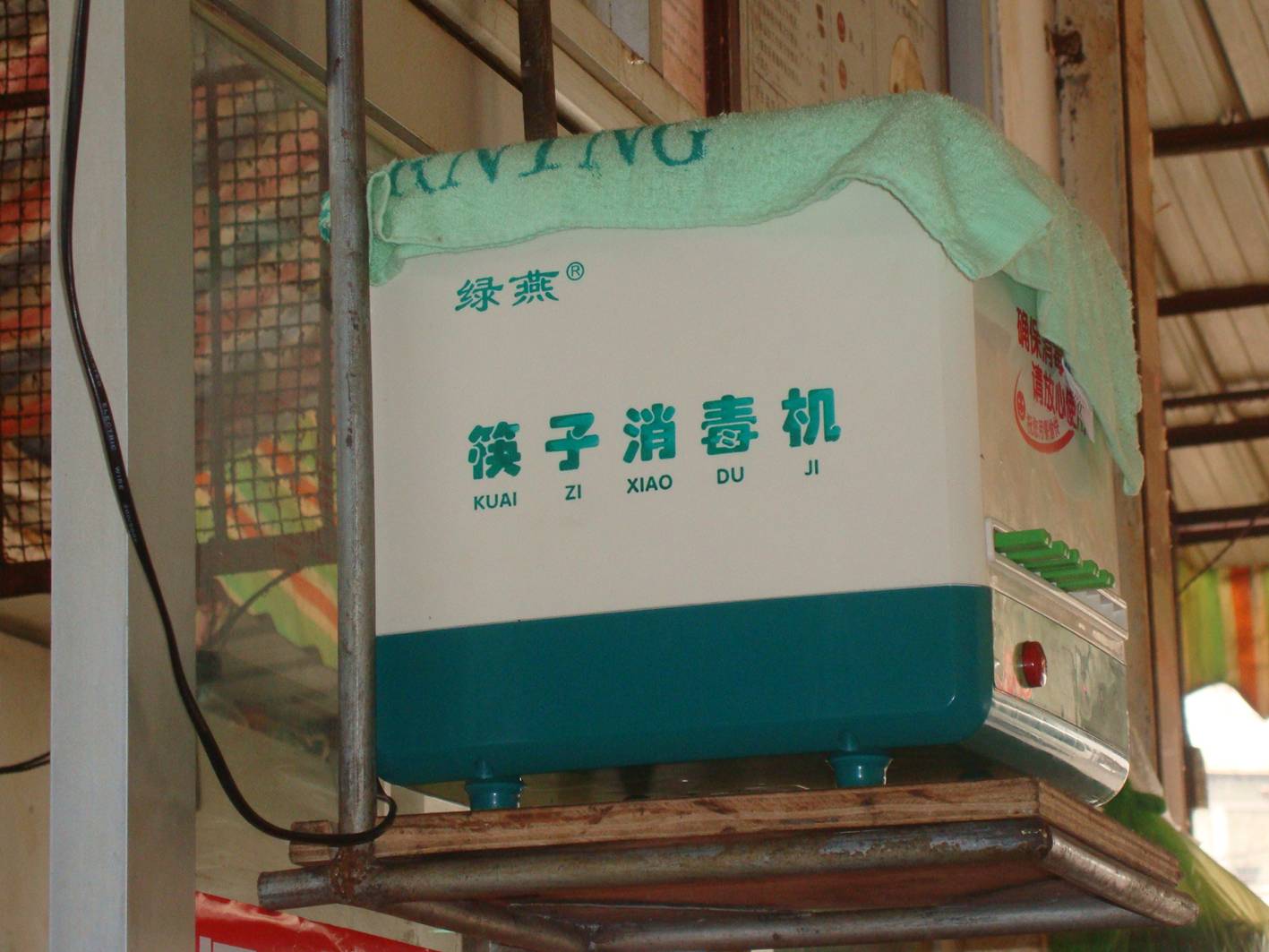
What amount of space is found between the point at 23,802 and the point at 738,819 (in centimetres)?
103

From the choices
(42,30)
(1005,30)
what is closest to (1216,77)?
(1005,30)

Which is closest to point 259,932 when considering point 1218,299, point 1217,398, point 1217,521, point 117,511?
point 117,511

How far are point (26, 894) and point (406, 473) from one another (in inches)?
35.6

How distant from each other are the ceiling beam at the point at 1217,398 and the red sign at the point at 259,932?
715cm

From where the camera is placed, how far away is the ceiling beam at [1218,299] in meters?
7.19

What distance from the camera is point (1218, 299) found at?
721cm

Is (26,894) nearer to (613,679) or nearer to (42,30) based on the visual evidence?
(42,30)

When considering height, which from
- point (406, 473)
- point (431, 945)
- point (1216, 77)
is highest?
point (1216, 77)

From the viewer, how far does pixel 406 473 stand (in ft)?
3.12

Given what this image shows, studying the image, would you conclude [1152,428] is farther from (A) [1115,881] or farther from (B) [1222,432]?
(B) [1222,432]

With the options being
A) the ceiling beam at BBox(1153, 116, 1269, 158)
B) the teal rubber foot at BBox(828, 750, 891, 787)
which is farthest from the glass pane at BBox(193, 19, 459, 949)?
the ceiling beam at BBox(1153, 116, 1269, 158)

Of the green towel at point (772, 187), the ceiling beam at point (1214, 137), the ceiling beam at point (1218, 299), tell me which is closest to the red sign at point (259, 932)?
the green towel at point (772, 187)

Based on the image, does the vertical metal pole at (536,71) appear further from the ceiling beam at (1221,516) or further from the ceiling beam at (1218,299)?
the ceiling beam at (1221,516)

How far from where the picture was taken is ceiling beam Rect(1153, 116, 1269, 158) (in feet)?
19.9
